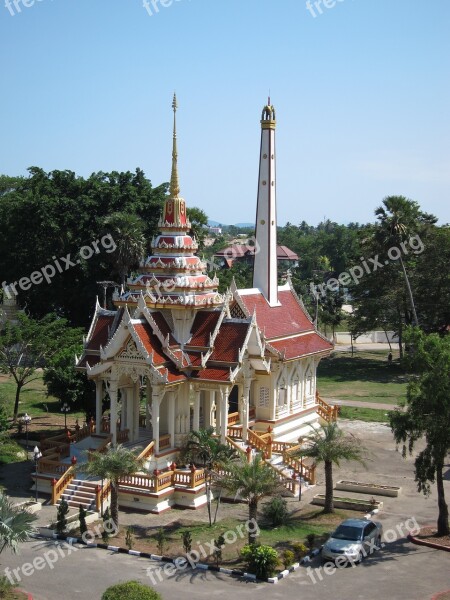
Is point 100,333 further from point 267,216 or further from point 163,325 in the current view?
point 267,216

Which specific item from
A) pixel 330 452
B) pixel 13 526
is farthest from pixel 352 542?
pixel 13 526

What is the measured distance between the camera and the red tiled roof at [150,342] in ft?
99.7

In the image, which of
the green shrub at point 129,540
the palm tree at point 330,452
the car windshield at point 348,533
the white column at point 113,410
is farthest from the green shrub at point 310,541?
the white column at point 113,410

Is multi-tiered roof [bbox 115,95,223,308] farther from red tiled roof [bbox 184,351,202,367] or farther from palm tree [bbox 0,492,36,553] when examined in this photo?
palm tree [bbox 0,492,36,553]

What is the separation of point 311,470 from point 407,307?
3380cm

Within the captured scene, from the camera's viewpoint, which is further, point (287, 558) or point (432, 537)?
point (432, 537)

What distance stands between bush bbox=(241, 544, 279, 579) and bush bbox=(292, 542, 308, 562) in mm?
1364

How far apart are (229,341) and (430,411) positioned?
31.1 ft

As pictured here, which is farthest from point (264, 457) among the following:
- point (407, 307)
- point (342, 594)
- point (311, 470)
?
point (407, 307)

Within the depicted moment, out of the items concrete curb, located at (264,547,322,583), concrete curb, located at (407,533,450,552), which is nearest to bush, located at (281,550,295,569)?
concrete curb, located at (264,547,322,583)

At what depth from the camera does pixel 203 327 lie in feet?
107

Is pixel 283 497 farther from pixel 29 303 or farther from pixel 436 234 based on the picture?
pixel 436 234

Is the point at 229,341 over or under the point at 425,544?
over

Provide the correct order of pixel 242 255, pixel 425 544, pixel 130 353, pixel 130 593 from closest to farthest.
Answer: pixel 130 593 < pixel 425 544 < pixel 130 353 < pixel 242 255
